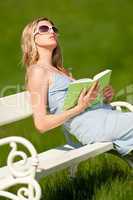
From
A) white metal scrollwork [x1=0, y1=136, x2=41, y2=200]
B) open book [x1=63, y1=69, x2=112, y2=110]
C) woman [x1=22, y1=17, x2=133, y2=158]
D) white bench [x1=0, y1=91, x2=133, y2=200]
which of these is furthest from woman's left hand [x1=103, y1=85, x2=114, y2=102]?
white metal scrollwork [x1=0, y1=136, x2=41, y2=200]

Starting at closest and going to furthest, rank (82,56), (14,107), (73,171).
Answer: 1. (14,107)
2. (73,171)
3. (82,56)

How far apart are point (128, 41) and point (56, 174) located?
4.92 metres

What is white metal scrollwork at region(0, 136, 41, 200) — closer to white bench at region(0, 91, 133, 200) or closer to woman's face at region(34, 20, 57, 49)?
white bench at region(0, 91, 133, 200)

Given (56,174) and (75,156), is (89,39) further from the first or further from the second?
(75,156)

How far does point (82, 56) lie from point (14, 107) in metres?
4.70

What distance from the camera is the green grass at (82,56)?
592 cm

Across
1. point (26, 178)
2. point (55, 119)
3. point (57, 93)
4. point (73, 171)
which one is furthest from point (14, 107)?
point (26, 178)

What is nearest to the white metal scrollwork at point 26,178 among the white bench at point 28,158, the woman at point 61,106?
the white bench at point 28,158

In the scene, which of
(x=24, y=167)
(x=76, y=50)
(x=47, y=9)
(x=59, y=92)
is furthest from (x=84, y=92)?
(x=47, y=9)

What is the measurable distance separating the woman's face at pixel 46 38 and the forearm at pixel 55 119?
483mm

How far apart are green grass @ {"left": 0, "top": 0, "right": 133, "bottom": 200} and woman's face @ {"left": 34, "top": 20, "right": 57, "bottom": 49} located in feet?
3.21

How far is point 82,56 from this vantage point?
1023 cm

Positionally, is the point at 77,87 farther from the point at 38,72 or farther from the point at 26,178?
the point at 26,178

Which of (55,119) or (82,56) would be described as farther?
(82,56)
